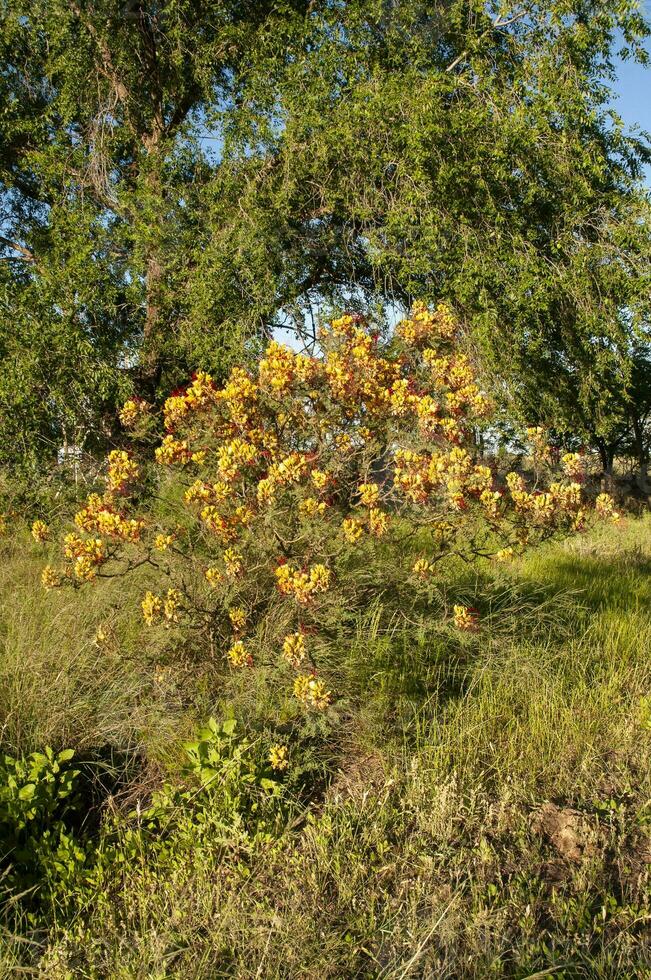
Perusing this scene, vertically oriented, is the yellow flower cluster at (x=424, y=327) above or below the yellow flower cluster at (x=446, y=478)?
above

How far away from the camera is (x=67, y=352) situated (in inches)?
278

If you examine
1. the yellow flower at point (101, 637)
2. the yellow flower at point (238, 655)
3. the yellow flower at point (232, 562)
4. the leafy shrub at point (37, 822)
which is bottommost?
the leafy shrub at point (37, 822)

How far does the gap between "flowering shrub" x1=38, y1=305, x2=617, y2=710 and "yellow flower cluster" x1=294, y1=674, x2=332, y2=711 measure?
0.67 ft

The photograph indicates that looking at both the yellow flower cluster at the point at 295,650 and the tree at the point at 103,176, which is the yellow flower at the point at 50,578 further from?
the tree at the point at 103,176

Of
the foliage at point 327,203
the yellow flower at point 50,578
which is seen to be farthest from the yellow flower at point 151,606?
the foliage at point 327,203

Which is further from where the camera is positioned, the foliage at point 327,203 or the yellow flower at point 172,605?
the foliage at point 327,203

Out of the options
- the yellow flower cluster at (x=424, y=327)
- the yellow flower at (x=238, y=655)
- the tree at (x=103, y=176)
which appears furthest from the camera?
the tree at (x=103, y=176)

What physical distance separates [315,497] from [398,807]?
131cm

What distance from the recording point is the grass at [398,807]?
2074mm

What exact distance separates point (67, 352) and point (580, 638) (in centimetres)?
514

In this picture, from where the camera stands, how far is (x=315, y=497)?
3.40m

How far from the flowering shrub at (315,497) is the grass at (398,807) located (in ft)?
0.86

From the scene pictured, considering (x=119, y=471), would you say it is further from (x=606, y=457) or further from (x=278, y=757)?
(x=606, y=457)

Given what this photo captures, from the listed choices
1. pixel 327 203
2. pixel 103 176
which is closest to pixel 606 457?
pixel 327 203
